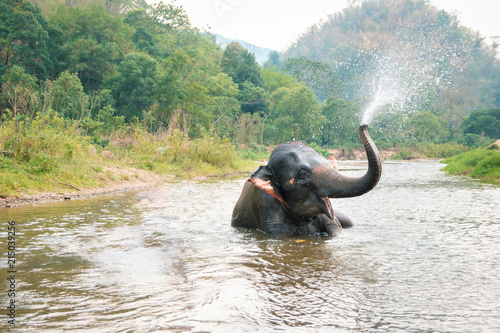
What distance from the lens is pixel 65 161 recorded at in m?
12.0

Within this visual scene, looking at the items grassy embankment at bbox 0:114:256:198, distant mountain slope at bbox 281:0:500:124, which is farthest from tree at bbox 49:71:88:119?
distant mountain slope at bbox 281:0:500:124

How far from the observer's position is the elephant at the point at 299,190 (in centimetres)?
517

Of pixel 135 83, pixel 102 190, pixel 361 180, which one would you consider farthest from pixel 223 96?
pixel 361 180

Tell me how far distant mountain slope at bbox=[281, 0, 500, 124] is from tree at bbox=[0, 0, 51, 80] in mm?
45871

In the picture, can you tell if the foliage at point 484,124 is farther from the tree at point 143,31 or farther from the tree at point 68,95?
the tree at point 68,95

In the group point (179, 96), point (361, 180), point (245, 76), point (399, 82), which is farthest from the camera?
point (399, 82)

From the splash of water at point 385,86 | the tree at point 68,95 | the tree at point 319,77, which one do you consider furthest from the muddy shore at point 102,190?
the tree at point 319,77

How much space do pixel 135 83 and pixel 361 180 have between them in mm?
35298

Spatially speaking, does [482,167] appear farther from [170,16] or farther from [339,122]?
[170,16]

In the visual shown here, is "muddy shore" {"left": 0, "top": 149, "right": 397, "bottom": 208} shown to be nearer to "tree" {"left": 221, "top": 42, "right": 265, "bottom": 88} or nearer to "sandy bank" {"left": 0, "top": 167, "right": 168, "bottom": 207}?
"sandy bank" {"left": 0, "top": 167, "right": 168, "bottom": 207}

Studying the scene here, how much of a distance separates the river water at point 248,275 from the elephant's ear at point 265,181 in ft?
2.13

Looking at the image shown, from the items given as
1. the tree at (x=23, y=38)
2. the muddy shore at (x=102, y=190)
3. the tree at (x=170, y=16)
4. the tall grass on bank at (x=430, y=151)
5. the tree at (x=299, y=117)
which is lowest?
the muddy shore at (x=102, y=190)

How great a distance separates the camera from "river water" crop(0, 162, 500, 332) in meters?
3.09

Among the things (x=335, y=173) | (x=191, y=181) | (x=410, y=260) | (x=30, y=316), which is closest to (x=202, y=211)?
(x=335, y=173)
